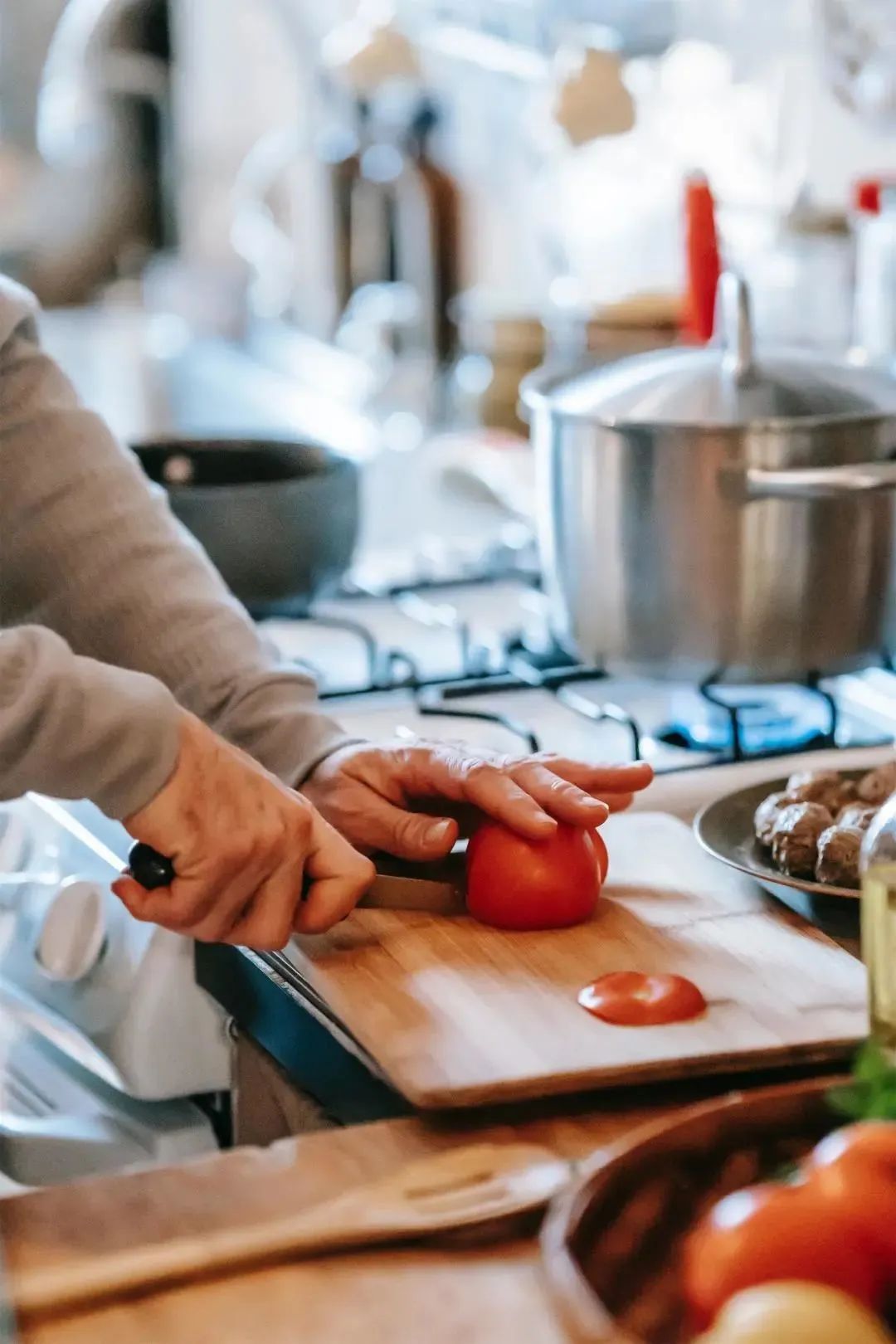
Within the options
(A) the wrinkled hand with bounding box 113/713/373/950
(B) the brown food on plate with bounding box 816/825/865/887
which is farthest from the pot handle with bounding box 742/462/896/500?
(A) the wrinkled hand with bounding box 113/713/373/950

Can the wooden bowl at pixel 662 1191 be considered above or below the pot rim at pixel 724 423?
below

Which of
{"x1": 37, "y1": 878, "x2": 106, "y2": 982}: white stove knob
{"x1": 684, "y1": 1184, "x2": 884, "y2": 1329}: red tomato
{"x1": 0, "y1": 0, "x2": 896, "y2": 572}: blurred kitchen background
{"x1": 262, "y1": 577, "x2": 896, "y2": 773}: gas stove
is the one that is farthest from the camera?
{"x1": 0, "y1": 0, "x2": 896, "y2": 572}: blurred kitchen background

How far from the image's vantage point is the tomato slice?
742 mm

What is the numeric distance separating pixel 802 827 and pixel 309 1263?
0.36 meters

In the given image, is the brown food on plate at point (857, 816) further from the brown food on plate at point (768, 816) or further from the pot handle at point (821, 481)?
the pot handle at point (821, 481)

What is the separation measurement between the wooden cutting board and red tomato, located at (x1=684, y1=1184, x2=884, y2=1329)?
0.18 meters

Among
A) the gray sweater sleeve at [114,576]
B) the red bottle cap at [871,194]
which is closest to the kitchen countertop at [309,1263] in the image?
the gray sweater sleeve at [114,576]

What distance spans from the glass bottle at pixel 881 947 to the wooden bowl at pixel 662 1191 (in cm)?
6

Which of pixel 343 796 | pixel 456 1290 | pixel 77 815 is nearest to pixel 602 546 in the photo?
pixel 343 796

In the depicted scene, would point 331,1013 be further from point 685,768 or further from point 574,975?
point 685,768

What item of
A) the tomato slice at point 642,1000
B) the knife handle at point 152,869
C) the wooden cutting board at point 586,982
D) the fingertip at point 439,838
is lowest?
the wooden cutting board at point 586,982

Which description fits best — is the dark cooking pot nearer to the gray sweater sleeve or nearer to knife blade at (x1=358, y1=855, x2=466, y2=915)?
the gray sweater sleeve

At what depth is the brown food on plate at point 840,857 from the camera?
83 cm

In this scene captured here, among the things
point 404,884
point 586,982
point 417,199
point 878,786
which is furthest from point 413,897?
point 417,199
